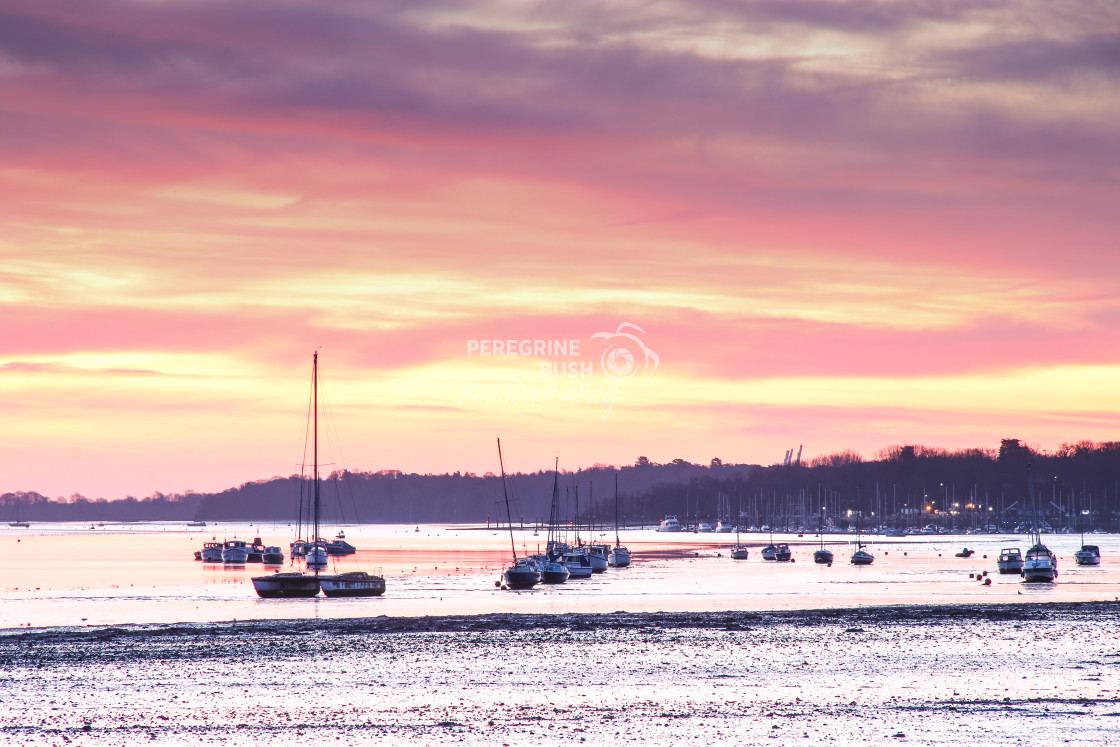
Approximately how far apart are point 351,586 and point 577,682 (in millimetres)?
51133

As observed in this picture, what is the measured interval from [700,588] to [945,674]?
5757 centimetres

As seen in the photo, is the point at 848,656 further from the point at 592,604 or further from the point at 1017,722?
the point at 592,604

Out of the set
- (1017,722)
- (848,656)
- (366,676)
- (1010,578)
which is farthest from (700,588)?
(1017,722)

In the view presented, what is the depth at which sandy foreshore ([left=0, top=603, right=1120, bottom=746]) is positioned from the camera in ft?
89.0

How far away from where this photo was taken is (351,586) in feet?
277

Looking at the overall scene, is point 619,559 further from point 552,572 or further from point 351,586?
point 351,586

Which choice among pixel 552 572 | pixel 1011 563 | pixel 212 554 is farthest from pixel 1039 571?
pixel 212 554

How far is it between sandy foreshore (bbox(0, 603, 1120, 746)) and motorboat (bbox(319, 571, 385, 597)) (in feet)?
86.6

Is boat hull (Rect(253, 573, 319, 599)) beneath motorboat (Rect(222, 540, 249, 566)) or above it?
above

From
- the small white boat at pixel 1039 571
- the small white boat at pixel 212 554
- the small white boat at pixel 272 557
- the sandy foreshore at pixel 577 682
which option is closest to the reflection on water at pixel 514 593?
the small white boat at pixel 1039 571

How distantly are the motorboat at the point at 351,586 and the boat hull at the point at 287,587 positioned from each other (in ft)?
2.47

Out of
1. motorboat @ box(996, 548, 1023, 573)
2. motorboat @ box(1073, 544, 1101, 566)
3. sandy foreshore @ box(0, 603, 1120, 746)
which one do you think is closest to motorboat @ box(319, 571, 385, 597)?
sandy foreshore @ box(0, 603, 1120, 746)

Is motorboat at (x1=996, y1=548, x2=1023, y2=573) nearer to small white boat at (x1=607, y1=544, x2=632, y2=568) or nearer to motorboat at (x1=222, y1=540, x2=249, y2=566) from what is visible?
small white boat at (x1=607, y1=544, x2=632, y2=568)

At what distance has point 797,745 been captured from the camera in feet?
82.4
